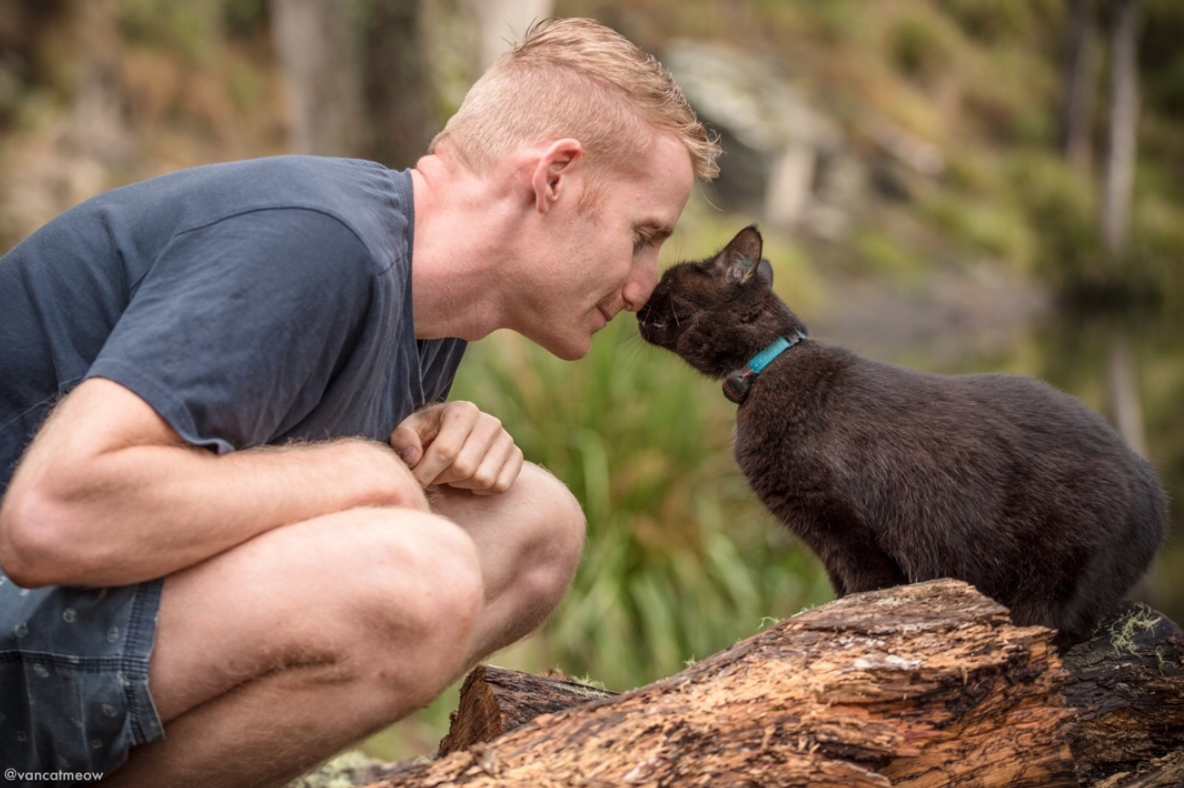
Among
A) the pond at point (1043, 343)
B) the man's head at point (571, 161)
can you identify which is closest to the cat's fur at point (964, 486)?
the man's head at point (571, 161)

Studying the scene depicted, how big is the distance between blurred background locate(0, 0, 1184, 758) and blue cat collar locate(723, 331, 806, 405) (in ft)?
1.39

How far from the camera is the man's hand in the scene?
245cm

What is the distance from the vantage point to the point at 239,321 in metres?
1.83

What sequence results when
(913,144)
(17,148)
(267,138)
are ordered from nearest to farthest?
(17,148) → (267,138) → (913,144)

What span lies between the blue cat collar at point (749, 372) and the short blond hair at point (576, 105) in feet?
2.13

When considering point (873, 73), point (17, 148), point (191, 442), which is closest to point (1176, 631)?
point (191, 442)

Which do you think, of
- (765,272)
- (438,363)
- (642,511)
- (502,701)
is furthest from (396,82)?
(502,701)

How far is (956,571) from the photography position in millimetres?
2637

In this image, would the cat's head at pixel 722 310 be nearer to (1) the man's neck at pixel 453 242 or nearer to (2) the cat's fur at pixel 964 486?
(2) the cat's fur at pixel 964 486

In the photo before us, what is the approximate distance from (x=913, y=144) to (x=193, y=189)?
1765 cm

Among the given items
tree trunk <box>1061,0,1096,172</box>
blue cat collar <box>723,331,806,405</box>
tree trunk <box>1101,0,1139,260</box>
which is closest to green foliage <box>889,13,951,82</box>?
tree trunk <box>1061,0,1096,172</box>

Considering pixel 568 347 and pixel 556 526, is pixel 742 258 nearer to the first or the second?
pixel 568 347

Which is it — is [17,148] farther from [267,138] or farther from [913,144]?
[913,144]

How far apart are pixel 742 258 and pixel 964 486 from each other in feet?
2.76
